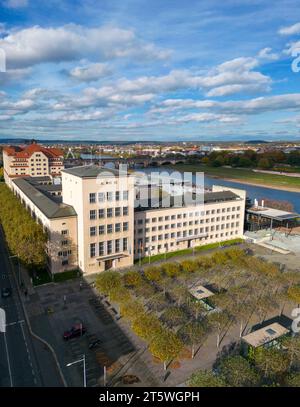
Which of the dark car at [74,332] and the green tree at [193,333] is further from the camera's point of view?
the dark car at [74,332]

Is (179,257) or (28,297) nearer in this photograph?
(28,297)

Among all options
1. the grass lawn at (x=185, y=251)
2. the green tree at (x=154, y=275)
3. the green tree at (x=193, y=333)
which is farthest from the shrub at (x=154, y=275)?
the green tree at (x=193, y=333)

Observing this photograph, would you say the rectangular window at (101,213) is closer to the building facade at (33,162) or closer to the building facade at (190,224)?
the building facade at (190,224)

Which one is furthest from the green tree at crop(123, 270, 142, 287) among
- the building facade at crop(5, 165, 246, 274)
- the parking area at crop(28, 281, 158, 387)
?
the building facade at crop(5, 165, 246, 274)

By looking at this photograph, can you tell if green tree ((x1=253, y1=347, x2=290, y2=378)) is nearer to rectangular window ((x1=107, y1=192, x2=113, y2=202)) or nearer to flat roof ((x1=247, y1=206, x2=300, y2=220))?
rectangular window ((x1=107, y1=192, x2=113, y2=202))
